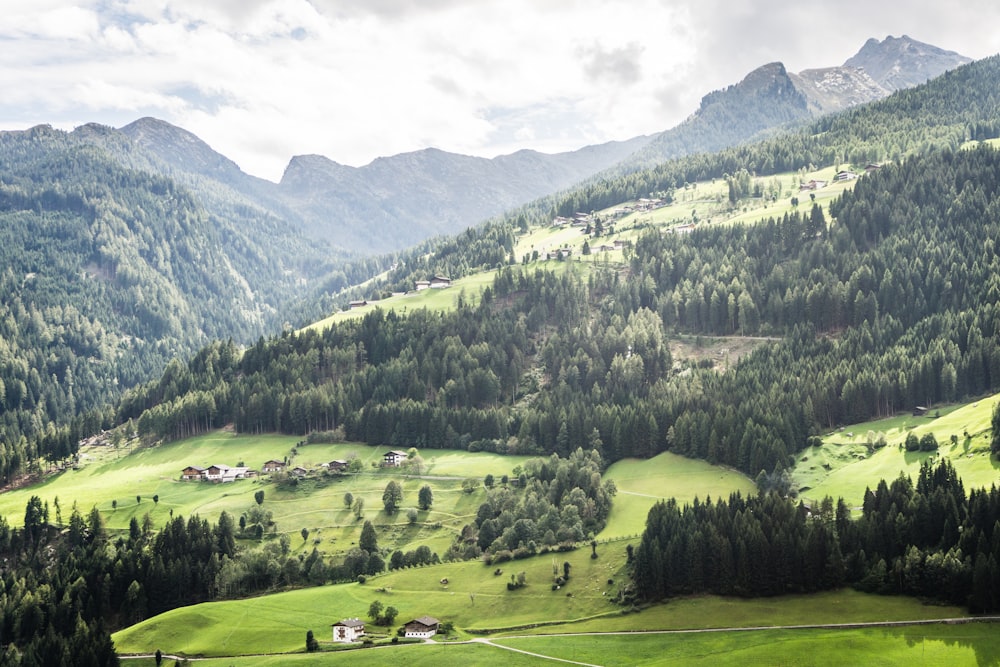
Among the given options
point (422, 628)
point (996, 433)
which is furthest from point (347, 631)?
point (996, 433)

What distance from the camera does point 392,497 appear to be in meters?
177

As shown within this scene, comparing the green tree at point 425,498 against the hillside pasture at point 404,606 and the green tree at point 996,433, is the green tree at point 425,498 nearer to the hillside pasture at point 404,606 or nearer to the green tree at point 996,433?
the hillside pasture at point 404,606

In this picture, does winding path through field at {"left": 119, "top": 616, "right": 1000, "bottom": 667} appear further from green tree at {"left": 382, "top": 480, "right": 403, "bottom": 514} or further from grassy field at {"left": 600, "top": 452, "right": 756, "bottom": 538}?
green tree at {"left": 382, "top": 480, "right": 403, "bottom": 514}

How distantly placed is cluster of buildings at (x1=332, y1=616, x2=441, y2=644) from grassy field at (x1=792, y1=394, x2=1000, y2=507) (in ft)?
214

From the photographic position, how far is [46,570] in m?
163

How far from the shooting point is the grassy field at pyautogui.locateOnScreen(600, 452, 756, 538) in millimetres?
159750

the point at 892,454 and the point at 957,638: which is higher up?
the point at 892,454

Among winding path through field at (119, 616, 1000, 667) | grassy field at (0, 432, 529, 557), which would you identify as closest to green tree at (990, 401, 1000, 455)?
winding path through field at (119, 616, 1000, 667)

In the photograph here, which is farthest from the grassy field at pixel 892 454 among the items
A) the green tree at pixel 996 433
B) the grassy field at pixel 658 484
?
the grassy field at pixel 658 484

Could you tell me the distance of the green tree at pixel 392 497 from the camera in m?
176

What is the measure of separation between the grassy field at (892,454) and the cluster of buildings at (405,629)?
6531 cm

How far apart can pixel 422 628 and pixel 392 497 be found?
2373 inches

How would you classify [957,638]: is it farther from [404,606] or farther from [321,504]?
[321,504]

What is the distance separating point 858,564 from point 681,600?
22.7 m
